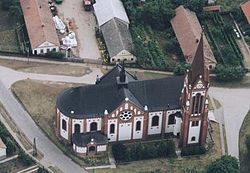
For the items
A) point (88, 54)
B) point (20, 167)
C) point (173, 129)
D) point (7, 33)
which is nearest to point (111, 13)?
point (88, 54)

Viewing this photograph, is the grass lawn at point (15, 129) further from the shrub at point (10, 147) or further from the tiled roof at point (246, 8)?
the tiled roof at point (246, 8)

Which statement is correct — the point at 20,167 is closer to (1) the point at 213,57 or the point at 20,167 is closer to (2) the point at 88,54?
(2) the point at 88,54

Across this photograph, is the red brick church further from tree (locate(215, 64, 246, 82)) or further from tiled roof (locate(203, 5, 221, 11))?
tiled roof (locate(203, 5, 221, 11))

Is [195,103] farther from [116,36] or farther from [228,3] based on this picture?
[228,3]

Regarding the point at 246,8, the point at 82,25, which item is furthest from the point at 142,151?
the point at 246,8

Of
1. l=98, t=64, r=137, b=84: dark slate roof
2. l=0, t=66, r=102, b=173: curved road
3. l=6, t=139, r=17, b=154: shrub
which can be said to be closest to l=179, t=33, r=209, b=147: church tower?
l=98, t=64, r=137, b=84: dark slate roof

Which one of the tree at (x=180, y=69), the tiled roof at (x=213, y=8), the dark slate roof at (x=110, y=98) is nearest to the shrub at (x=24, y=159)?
the dark slate roof at (x=110, y=98)
